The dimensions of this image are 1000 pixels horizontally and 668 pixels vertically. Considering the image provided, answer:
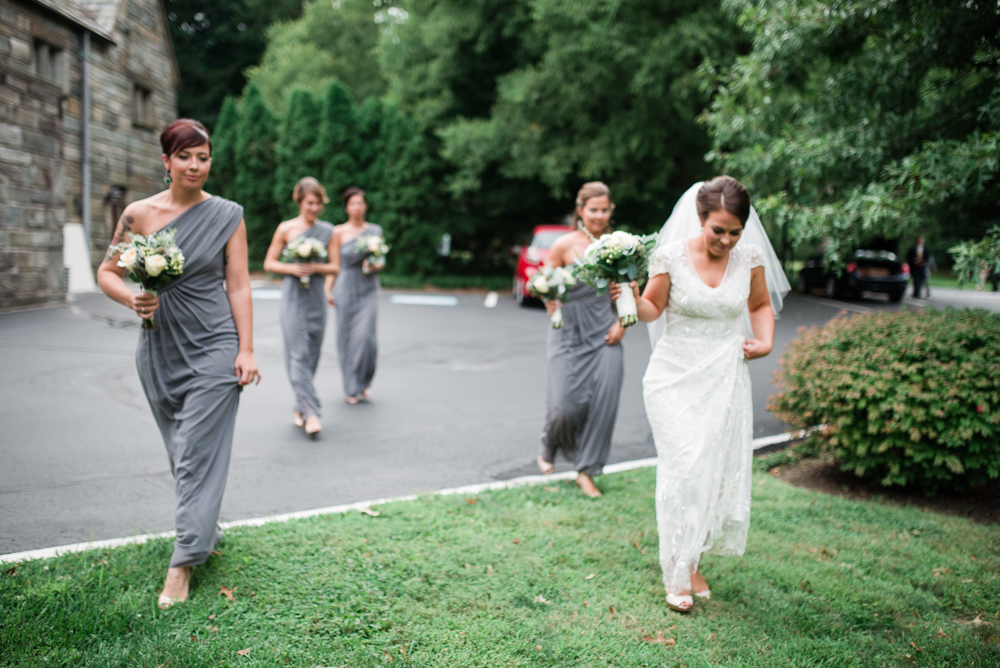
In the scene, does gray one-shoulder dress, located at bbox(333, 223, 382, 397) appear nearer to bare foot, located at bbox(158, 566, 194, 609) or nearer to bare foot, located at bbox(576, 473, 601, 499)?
bare foot, located at bbox(576, 473, 601, 499)

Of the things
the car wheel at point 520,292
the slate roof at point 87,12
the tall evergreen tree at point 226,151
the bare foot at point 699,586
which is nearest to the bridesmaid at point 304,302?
the slate roof at point 87,12

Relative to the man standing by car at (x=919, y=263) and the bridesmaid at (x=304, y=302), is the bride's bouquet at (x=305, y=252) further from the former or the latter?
the man standing by car at (x=919, y=263)

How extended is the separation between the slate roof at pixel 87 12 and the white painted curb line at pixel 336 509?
3218mm

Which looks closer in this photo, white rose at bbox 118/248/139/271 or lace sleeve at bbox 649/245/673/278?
white rose at bbox 118/248/139/271

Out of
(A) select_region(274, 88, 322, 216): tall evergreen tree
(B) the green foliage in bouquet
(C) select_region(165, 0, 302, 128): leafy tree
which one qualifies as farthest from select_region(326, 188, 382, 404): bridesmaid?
(C) select_region(165, 0, 302, 128): leafy tree

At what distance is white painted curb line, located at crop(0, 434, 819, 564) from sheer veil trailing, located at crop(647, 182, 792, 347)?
1.80m

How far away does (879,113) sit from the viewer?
605 centimetres

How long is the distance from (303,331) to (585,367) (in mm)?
3295

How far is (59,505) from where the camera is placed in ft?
15.1

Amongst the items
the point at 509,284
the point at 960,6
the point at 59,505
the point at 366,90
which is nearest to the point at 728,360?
the point at 960,6

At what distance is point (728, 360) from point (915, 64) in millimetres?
3974

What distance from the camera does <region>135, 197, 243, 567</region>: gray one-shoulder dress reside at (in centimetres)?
358

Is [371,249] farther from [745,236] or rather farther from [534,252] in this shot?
[534,252]

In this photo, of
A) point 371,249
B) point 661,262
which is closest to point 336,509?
point 661,262
